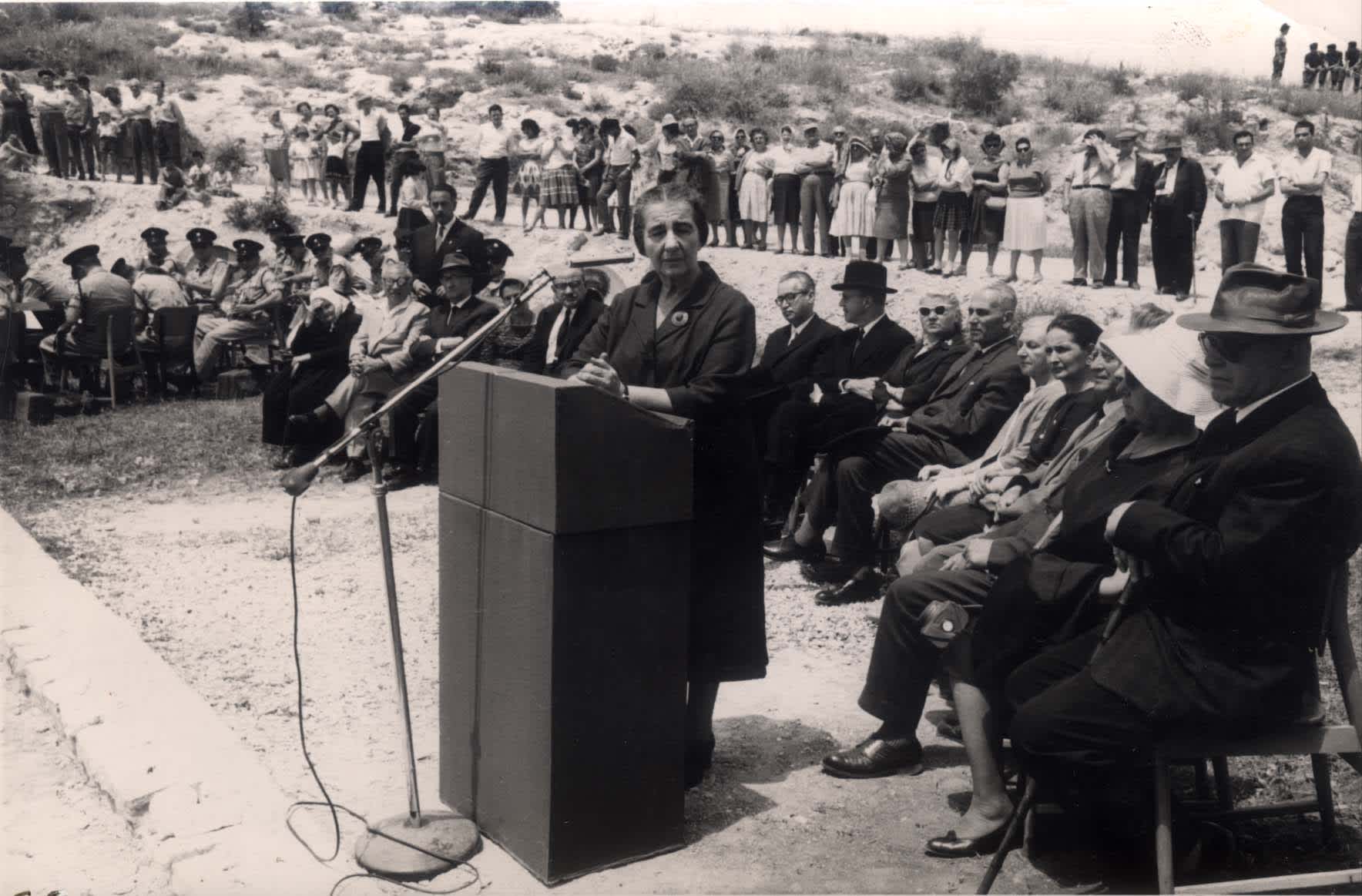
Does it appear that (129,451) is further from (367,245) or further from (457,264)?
(367,245)

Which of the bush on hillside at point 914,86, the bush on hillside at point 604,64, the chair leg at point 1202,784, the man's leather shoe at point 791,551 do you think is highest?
the bush on hillside at point 604,64

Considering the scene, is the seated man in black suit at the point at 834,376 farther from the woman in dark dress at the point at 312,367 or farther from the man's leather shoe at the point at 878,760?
the woman in dark dress at the point at 312,367

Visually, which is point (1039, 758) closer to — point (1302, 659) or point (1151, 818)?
point (1151, 818)

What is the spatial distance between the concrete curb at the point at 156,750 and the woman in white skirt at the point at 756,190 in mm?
12270

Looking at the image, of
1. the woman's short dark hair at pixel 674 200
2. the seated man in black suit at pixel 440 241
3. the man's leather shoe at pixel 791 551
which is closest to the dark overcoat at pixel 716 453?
the woman's short dark hair at pixel 674 200

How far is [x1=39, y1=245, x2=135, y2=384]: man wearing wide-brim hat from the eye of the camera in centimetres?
→ 1227

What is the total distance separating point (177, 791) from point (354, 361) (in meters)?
6.25

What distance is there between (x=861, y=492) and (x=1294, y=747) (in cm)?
338

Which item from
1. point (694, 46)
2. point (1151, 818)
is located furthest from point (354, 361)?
point (694, 46)

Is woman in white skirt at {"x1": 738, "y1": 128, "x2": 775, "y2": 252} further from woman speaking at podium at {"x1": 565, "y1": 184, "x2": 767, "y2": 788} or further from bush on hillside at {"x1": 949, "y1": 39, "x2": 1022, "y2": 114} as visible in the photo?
bush on hillside at {"x1": 949, "y1": 39, "x2": 1022, "y2": 114}

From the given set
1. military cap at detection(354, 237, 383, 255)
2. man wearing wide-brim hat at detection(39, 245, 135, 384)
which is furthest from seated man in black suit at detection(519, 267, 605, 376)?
military cap at detection(354, 237, 383, 255)

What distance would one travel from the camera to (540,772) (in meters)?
3.39

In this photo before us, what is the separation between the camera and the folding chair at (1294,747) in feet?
10.4

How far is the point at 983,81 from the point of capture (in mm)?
31266
